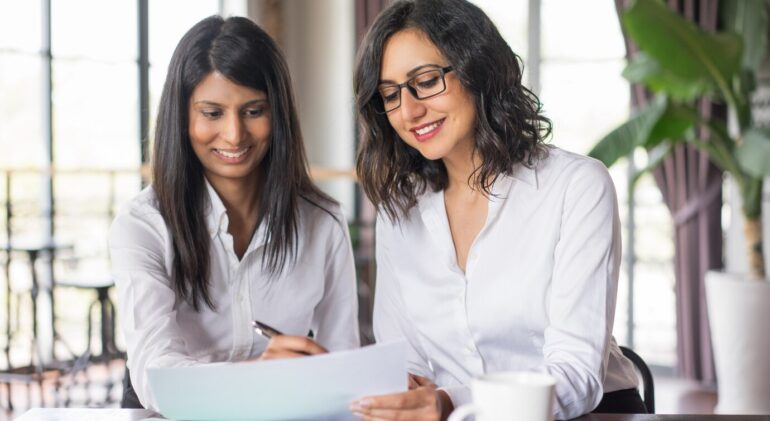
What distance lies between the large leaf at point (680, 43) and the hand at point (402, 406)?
2.60 metres

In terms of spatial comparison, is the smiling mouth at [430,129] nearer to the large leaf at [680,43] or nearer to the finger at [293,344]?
the finger at [293,344]

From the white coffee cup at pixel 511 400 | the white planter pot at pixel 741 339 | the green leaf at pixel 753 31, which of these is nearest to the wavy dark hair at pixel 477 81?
the white coffee cup at pixel 511 400

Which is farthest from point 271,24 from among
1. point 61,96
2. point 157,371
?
point 157,371

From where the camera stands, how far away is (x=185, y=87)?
1.77 metres

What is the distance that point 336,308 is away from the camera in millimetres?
1930

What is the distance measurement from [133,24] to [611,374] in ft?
13.8

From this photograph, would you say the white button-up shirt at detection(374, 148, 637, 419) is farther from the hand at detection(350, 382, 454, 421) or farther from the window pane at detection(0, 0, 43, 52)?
the window pane at detection(0, 0, 43, 52)

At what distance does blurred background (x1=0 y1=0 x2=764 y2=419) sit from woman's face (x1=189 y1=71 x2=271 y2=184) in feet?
9.05

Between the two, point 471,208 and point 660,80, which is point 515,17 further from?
point 471,208

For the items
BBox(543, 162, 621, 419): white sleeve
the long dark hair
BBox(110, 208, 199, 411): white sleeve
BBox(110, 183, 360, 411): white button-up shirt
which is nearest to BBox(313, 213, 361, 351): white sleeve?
BBox(110, 183, 360, 411): white button-up shirt

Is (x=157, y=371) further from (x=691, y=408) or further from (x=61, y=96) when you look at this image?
(x=61, y=96)

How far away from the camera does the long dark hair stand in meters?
1.74

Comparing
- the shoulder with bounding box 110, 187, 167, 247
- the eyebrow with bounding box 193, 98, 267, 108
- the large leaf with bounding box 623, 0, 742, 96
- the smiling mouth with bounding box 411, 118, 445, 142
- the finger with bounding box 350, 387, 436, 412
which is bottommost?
the finger with bounding box 350, 387, 436, 412

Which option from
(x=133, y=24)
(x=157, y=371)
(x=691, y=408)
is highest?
(x=133, y=24)
